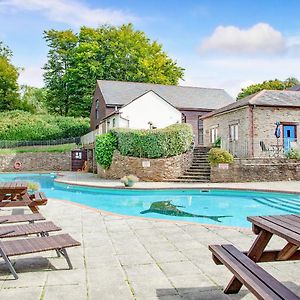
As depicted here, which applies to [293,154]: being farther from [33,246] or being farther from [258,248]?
[33,246]

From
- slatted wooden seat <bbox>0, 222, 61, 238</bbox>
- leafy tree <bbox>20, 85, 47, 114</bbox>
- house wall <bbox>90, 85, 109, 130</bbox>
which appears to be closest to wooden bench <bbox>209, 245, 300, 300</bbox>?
slatted wooden seat <bbox>0, 222, 61, 238</bbox>

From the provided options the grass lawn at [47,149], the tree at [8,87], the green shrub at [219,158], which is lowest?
the green shrub at [219,158]

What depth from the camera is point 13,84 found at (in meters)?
41.9

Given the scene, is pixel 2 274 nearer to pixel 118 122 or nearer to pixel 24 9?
pixel 24 9

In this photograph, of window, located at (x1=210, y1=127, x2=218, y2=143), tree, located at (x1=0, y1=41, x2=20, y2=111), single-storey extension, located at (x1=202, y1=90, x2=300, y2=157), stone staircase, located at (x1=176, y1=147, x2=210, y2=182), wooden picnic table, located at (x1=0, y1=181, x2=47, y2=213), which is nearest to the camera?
wooden picnic table, located at (x1=0, y1=181, x2=47, y2=213)

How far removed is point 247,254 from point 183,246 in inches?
76.8

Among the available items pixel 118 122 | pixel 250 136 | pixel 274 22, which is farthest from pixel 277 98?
pixel 274 22

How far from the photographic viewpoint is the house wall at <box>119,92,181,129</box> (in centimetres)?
2547

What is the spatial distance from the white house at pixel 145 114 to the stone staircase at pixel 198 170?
17.7ft

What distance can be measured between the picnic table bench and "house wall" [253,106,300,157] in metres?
16.9

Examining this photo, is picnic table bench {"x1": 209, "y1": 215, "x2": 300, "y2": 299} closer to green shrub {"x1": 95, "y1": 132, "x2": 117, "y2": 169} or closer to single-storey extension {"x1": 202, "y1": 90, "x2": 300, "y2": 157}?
single-storey extension {"x1": 202, "y1": 90, "x2": 300, "y2": 157}

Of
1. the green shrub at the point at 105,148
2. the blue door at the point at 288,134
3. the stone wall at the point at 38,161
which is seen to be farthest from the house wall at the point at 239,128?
the stone wall at the point at 38,161

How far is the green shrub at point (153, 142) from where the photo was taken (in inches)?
757

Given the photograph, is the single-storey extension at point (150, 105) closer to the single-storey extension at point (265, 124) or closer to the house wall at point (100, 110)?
the house wall at point (100, 110)
